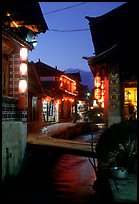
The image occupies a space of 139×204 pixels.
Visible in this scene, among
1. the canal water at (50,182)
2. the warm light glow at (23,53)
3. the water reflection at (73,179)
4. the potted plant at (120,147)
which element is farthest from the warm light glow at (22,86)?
the potted plant at (120,147)

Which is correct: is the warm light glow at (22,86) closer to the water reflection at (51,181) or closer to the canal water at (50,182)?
the canal water at (50,182)

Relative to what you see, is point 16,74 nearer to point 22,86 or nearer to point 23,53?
point 22,86

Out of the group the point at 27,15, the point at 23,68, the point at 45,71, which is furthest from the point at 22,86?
the point at 45,71

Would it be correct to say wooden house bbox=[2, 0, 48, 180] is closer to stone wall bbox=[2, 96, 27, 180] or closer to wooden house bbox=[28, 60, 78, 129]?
stone wall bbox=[2, 96, 27, 180]

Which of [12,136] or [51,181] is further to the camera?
[51,181]

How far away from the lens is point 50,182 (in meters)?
13.0

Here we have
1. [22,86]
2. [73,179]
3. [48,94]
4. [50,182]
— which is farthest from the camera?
[48,94]

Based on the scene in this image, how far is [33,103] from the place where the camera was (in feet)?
103

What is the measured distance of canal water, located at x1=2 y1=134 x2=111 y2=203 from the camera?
34.0ft

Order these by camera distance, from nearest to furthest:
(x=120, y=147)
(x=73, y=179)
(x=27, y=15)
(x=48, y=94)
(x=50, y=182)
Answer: (x=120, y=147), (x=50, y=182), (x=73, y=179), (x=27, y=15), (x=48, y=94)

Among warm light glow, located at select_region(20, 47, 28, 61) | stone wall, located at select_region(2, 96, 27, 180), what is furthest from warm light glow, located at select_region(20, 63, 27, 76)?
stone wall, located at select_region(2, 96, 27, 180)

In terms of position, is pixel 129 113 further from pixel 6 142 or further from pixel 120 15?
pixel 6 142

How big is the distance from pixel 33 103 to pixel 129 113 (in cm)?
1506

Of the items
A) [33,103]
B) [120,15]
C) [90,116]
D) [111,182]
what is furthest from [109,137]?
[33,103]
